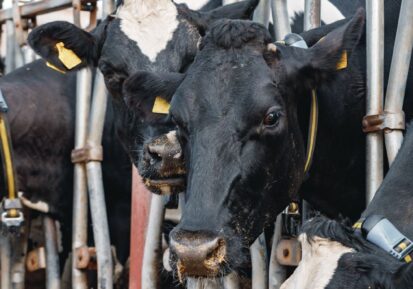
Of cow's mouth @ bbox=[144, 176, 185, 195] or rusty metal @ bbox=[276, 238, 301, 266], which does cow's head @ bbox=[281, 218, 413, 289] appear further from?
rusty metal @ bbox=[276, 238, 301, 266]

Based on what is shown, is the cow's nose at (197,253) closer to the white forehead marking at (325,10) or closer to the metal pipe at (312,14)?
the metal pipe at (312,14)

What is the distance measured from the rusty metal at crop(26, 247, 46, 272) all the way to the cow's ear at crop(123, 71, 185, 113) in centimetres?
201

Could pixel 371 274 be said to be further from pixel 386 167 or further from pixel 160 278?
pixel 160 278

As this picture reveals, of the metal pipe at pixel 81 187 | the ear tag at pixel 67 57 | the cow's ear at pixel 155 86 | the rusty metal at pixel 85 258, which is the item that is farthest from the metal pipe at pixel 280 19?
the rusty metal at pixel 85 258

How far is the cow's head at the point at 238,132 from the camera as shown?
3.53m

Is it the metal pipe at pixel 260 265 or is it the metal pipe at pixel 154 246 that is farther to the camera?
the metal pipe at pixel 154 246

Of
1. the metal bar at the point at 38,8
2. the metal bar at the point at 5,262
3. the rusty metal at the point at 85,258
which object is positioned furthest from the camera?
the metal bar at the point at 38,8

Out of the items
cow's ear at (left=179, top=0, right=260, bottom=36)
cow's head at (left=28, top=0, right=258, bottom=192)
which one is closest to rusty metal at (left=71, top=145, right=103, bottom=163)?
cow's head at (left=28, top=0, right=258, bottom=192)

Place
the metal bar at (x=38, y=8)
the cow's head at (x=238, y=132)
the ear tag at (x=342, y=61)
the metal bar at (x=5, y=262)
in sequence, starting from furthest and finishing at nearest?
1. the metal bar at (x=38, y=8)
2. the metal bar at (x=5, y=262)
3. the ear tag at (x=342, y=61)
4. the cow's head at (x=238, y=132)

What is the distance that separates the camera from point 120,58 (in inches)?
193

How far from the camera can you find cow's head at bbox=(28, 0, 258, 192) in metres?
4.82

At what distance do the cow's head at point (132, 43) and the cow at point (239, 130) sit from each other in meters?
0.70

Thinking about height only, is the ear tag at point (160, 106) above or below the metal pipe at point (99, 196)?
above

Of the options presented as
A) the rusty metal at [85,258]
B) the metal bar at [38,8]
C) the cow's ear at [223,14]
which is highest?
the cow's ear at [223,14]
